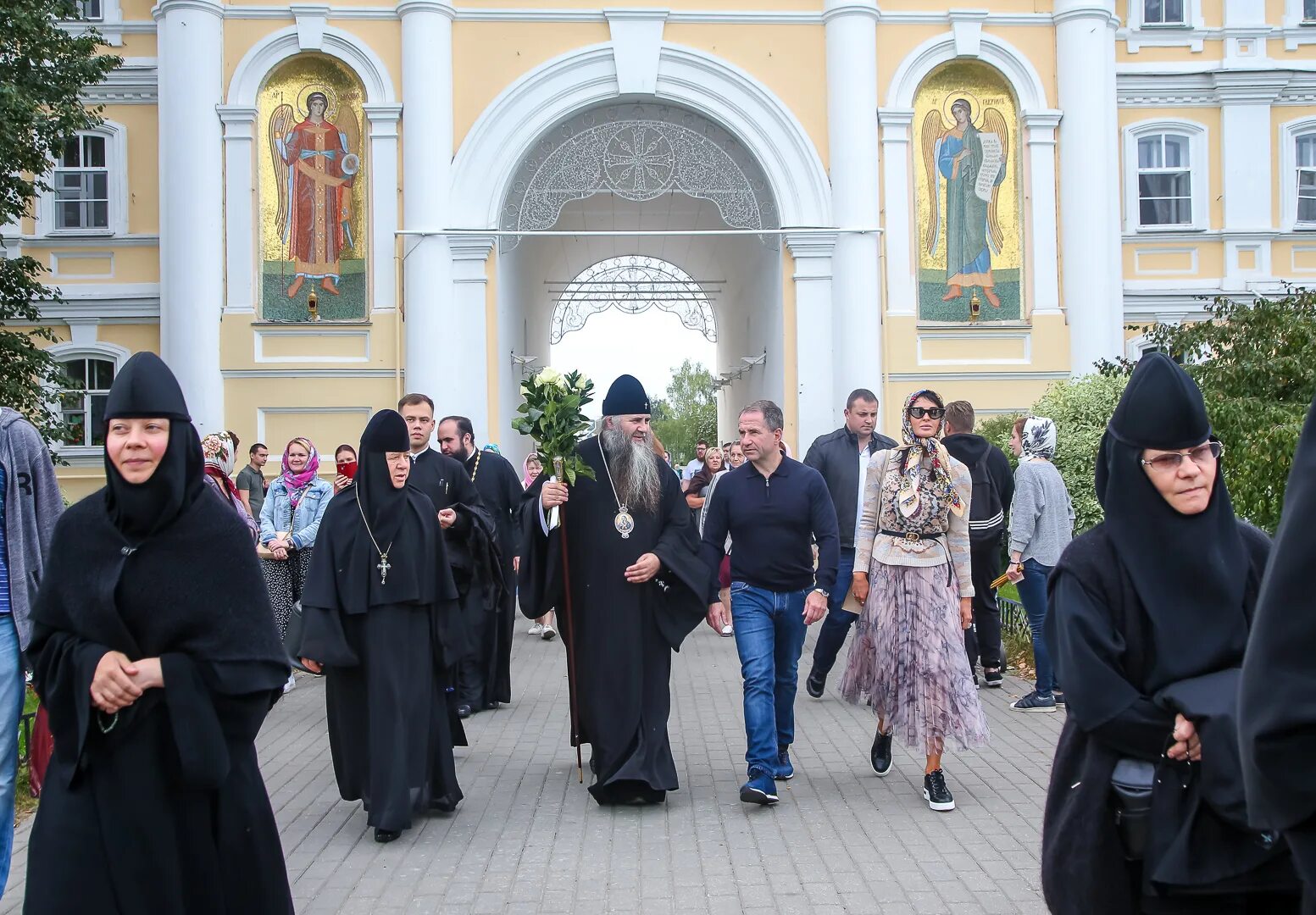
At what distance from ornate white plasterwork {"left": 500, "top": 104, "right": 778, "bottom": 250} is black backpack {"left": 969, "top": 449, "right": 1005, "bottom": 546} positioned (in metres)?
10.3

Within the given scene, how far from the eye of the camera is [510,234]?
20.0 metres

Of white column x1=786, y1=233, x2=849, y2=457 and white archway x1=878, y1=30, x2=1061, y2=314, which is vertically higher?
white archway x1=878, y1=30, x2=1061, y2=314

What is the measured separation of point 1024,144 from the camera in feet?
66.7

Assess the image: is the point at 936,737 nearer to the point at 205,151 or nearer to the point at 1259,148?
the point at 205,151

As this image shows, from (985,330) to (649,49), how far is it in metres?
6.33

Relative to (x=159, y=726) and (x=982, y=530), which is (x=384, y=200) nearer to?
(x=982, y=530)

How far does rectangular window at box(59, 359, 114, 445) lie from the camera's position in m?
20.5

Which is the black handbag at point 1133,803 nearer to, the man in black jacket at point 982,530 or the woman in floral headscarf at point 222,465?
the woman in floral headscarf at point 222,465

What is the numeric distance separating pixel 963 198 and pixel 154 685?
1817 centimetres

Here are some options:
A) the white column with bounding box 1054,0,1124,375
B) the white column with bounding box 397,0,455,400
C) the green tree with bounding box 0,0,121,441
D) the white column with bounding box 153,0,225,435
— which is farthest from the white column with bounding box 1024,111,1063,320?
the green tree with bounding box 0,0,121,441

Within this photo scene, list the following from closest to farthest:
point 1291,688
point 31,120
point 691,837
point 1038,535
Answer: point 1291,688, point 691,837, point 1038,535, point 31,120

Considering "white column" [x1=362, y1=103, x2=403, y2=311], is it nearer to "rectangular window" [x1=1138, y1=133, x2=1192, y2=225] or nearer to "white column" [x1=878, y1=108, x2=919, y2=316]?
"white column" [x1=878, y1=108, x2=919, y2=316]

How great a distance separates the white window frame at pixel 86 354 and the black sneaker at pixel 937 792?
16.3 meters

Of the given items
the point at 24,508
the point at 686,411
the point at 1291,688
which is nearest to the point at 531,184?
the point at 24,508
